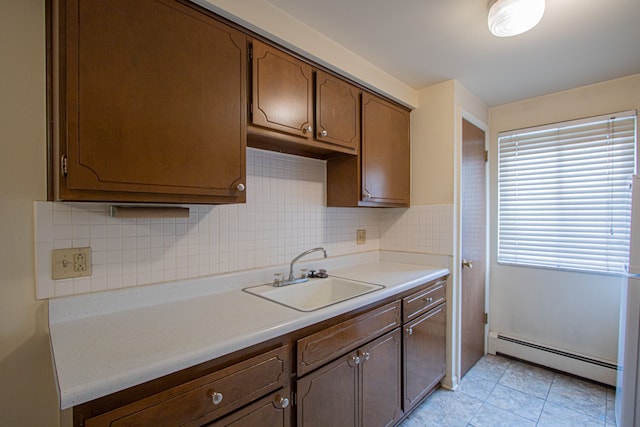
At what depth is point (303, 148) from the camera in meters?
1.80

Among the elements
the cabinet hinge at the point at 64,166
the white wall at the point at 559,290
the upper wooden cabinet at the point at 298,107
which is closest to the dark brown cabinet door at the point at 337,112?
the upper wooden cabinet at the point at 298,107

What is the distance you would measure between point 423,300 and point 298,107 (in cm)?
141

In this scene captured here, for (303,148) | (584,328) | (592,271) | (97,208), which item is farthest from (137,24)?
(584,328)

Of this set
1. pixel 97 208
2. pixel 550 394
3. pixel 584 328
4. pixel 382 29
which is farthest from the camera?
pixel 584 328

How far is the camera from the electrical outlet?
2371 millimetres

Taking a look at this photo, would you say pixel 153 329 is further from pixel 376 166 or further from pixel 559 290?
pixel 559 290

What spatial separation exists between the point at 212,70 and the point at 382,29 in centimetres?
96

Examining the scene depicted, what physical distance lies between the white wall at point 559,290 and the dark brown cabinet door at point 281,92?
2008mm

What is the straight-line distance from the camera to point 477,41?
168cm

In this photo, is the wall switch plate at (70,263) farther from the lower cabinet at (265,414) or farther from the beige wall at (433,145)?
the beige wall at (433,145)

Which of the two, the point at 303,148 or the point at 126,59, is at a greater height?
the point at 126,59

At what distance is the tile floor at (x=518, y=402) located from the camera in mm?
1832

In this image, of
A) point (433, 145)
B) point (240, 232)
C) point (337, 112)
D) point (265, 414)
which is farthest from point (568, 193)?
point (265, 414)

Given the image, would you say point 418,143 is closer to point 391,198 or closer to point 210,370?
point 391,198
